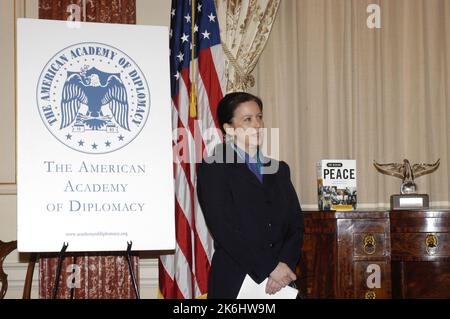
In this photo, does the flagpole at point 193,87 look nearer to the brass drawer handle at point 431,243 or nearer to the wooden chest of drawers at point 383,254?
the wooden chest of drawers at point 383,254

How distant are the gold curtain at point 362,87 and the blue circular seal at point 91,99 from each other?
1.74 meters

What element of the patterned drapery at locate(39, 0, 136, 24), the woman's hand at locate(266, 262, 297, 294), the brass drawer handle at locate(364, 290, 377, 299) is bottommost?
the brass drawer handle at locate(364, 290, 377, 299)

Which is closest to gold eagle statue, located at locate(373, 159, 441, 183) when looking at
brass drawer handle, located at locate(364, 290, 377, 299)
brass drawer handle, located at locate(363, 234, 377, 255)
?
brass drawer handle, located at locate(363, 234, 377, 255)

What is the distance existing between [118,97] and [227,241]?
885 millimetres

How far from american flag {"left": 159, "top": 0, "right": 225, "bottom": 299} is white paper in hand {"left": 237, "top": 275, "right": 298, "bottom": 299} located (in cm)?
123

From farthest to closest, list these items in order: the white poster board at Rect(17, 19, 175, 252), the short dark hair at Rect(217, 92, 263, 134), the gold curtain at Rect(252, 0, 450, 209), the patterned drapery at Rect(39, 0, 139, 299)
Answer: the gold curtain at Rect(252, 0, 450, 209) → the patterned drapery at Rect(39, 0, 139, 299) → the short dark hair at Rect(217, 92, 263, 134) → the white poster board at Rect(17, 19, 175, 252)

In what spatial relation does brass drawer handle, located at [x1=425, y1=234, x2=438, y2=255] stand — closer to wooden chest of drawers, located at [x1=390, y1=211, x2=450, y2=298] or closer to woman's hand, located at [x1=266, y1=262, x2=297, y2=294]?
wooden chest of drawers, located at [x1=390, y1=211, x2=450, y2=298]

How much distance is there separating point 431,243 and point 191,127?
171cm

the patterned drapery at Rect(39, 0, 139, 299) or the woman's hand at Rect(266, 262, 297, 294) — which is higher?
the woman's hand at Rect(266, 262, 297, 294)

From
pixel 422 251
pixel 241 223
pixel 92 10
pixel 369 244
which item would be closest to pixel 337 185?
pixel 369 244

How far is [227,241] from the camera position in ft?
9.09

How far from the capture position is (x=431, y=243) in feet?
12.1

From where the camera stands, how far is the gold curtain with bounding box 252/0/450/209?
4.53 metres
